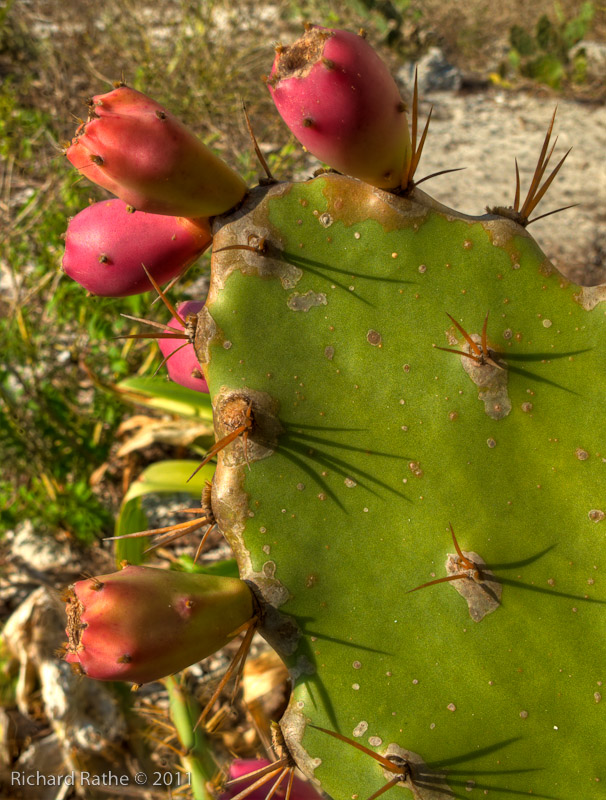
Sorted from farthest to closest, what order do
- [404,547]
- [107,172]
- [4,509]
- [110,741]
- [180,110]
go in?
[180,110] < [4,509] < [110,741] < [404,547] < [107,172]

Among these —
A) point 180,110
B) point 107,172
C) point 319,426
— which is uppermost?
point 107,172

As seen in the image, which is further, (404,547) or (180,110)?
(180,110)

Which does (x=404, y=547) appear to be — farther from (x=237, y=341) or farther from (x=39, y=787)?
(x=39, y=787)

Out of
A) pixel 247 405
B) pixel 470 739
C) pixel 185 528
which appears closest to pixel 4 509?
pixel 185 528

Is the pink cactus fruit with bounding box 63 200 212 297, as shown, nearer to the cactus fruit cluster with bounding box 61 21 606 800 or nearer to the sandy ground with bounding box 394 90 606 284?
the cactus fruit cluster with bounding box 61 21 606 800

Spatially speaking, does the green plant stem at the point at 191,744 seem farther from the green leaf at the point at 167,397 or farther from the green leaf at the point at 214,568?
the green leaf at the point at 167,397

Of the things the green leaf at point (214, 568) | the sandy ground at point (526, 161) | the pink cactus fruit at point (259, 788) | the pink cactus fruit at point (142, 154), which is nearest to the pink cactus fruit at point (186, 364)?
the pink cactus fruit at point (142, 154)

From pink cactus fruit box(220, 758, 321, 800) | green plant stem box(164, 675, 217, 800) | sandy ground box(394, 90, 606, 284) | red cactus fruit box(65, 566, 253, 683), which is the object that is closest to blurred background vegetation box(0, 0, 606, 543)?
sandy ground box(394, 90, 606, 284)
